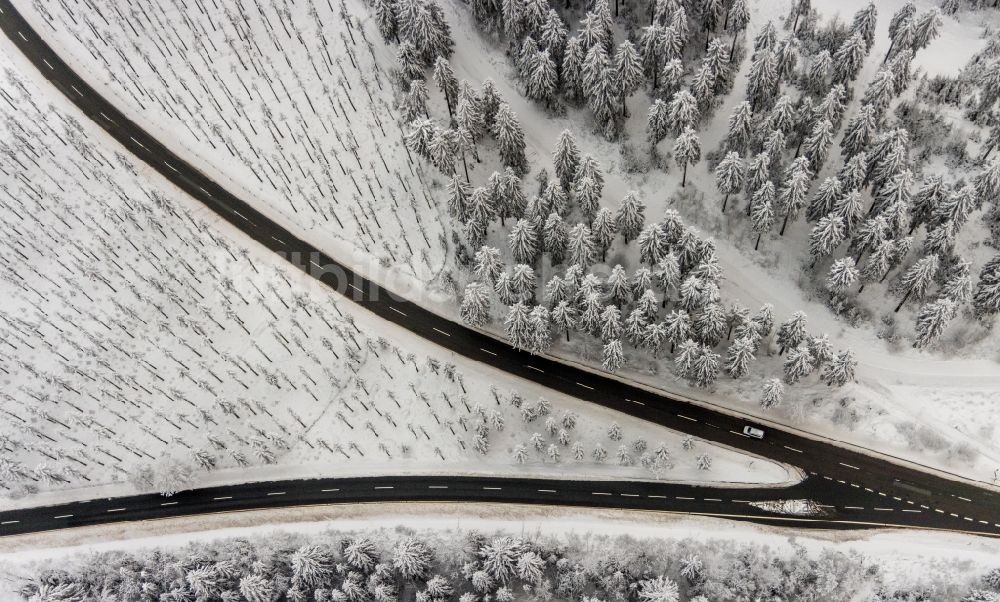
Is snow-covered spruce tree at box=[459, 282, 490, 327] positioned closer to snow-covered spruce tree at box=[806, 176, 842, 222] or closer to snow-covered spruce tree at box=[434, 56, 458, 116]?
snow-covered spruce tree at box=[434, 56, 458, 116]

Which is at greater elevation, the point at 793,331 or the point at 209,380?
the point at 793,331

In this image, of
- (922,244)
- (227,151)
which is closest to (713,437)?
(922,244)

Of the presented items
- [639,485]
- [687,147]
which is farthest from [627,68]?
[639,485]

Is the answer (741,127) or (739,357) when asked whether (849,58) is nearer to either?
(741,127)

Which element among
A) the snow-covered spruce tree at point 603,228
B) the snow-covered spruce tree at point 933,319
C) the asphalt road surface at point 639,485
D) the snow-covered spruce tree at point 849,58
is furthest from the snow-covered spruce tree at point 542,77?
the snow-covered spruce tree at point 933,319

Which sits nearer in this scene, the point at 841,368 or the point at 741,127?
the point at 841,368

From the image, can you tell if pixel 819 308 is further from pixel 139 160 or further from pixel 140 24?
pixel 140 24

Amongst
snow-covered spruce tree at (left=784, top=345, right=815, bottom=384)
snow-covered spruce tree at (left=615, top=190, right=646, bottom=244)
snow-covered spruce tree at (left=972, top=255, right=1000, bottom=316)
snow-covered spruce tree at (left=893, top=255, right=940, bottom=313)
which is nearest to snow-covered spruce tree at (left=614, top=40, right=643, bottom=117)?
snow-covered spruce tree at (left=615, top=190, right=646, bottom=244)
